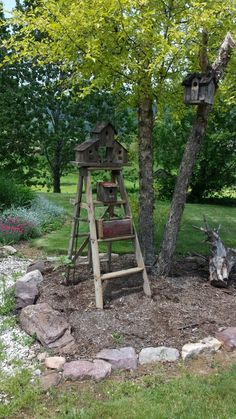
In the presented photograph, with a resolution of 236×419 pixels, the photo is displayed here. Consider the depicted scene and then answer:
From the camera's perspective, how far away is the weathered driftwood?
4.99 meters

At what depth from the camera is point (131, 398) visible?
3.11 metres

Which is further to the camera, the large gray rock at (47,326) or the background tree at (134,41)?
the background tree at (134,41)

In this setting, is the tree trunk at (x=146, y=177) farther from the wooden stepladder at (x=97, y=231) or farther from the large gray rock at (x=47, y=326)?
the large gray rock at (x=47, y=326)

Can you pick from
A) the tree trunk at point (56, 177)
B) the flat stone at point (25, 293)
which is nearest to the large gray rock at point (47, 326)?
the flat stone at point (25, 293)

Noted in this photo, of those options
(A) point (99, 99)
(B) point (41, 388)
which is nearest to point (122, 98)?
(B) point (41, 388)

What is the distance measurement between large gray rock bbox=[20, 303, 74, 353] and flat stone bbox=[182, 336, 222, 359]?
98cm

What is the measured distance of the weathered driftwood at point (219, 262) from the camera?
499 cm

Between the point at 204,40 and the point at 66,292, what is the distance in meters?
2.99

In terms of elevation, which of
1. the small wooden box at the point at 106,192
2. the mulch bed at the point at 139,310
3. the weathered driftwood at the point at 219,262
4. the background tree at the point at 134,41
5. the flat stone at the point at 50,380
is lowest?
the flat stone at the point at 50,380

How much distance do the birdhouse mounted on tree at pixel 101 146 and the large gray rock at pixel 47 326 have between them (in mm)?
1469

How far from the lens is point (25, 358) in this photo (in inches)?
145

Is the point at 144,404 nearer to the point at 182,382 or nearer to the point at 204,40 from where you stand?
the point at 182,382

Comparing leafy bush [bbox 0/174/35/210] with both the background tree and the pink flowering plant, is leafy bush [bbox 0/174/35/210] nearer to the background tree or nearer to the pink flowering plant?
the pink flowering plant

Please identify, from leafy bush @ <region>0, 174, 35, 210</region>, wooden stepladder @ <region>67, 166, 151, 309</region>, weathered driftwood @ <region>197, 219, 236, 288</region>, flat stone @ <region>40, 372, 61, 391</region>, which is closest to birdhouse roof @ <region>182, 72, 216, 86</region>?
wooden stepladder @ <region>67, 166, 151, 309</region>
